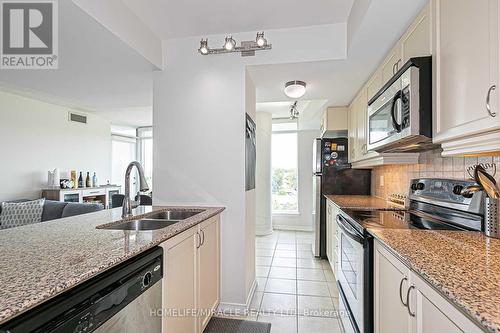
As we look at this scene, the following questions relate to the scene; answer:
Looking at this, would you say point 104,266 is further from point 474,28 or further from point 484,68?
point 474,28

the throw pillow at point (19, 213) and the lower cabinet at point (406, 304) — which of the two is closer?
the lower cabinet at point (406, 304)

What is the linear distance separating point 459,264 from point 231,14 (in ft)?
7.16

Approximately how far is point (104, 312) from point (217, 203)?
1.52 metres

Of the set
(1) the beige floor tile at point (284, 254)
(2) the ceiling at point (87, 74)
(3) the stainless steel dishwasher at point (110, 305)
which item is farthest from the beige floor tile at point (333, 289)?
(2) the ceiling at point (87, 74)

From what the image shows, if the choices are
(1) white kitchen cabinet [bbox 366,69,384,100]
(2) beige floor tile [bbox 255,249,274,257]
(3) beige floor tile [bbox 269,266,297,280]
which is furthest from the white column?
(1) white kitchen cabinet [bbox 366,69,384,100]

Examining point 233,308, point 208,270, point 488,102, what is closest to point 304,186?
point 233,308

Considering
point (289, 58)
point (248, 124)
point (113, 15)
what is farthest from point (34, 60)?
point (289, 58)

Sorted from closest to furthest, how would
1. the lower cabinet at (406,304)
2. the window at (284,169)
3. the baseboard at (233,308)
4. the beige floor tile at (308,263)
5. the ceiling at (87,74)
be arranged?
1. the lower cabinet at (406,304)
2. the ceiling at (87,74)
3. the baseboard at (233,308)
4. the beige floor tile at (308,263)
5. the window at (284,169)

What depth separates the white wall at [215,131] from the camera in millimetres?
2330

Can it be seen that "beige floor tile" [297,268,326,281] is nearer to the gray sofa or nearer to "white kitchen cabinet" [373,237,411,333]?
"white kitchen cabinet" [373,237,411,333]

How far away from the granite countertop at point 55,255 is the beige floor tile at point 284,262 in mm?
2267

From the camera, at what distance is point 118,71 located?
2.63 m

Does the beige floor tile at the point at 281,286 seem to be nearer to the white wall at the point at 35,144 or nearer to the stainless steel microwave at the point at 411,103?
the stainless steel microwave at the point at 411,103

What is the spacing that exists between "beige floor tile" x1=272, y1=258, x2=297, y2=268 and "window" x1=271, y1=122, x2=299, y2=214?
7.18 feet
